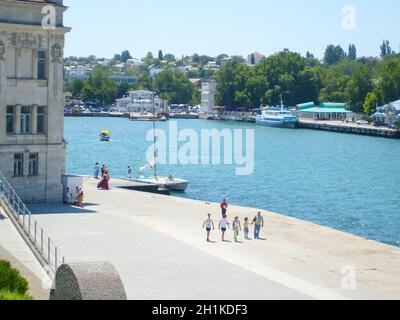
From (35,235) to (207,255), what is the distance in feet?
20.9

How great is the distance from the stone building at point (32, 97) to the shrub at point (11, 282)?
21700 millimetres

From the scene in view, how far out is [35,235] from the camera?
3216cm

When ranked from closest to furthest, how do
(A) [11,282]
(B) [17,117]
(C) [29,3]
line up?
(A) [11,282] → (C) [29,3] → (B) [17,117]

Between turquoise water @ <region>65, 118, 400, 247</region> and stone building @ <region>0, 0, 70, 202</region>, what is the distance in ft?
58.6

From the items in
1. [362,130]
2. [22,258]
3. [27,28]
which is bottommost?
[22,258]

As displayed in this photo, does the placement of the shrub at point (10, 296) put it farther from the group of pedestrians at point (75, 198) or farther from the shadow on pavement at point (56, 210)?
the group of pedestrians at point (75, 198)

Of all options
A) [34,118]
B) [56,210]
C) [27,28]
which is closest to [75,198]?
[56,210]

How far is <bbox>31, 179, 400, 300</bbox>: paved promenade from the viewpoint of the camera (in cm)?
2864

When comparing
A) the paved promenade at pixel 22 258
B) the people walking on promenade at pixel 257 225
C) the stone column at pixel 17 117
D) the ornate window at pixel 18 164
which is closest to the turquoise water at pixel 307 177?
the people walking on promenade at pixel 257 225

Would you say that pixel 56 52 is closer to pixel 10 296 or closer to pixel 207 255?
pixel 207 255

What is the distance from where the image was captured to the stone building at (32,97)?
4253cm

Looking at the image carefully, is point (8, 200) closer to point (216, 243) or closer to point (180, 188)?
point (216, 243)

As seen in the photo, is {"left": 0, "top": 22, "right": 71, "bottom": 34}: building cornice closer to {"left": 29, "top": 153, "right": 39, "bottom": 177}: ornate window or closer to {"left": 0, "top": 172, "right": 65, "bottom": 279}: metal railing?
{"left": 29, "top": 153, "right": 39, "bottom": 177}: ornate window

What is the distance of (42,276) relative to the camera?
27844 mm
